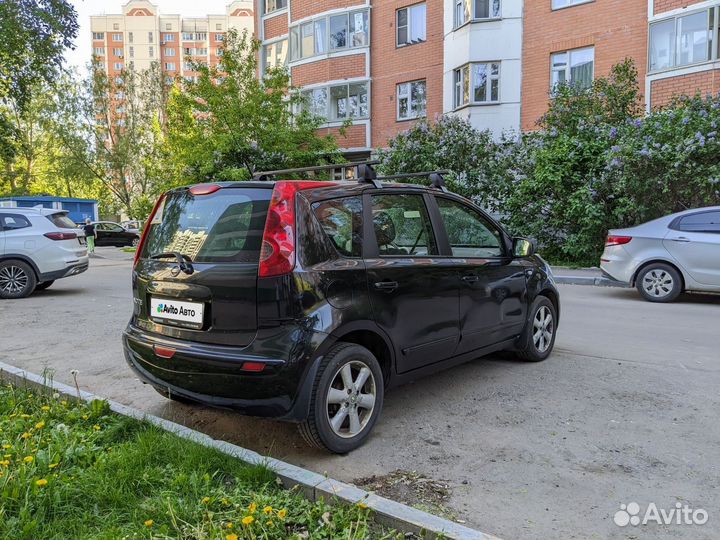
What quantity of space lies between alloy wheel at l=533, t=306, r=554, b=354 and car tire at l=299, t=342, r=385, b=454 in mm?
2326

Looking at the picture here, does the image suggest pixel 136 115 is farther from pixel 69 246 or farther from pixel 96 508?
pixel 96 508

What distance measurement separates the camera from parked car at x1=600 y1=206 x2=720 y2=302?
903cm

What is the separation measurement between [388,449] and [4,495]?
81.5 inches

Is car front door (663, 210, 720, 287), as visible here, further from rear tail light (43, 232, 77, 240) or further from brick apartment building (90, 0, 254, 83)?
brick apartment building (90, 0, 254, 83)

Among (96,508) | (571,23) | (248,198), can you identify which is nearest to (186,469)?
(96,508)

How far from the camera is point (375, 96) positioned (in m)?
25.5

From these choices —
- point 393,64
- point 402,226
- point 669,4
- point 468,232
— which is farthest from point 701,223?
point 393,64

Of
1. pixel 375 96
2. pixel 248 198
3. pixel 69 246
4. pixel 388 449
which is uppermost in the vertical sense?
pixel 375 96

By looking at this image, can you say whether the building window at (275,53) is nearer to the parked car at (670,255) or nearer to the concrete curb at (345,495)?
the parked car at (670,255)

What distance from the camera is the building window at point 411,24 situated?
947 inches

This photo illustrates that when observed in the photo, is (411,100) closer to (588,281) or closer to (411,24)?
(411,24)

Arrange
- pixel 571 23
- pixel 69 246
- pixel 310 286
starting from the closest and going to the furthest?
1. pixel 310 286
2. pixel 69 246
3. pixel 571 23

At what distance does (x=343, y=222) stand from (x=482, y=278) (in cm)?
147

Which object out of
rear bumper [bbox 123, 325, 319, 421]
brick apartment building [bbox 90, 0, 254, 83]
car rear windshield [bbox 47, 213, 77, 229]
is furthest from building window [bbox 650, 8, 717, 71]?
brick apartment building [bbox 90, 0, 254, 83]
